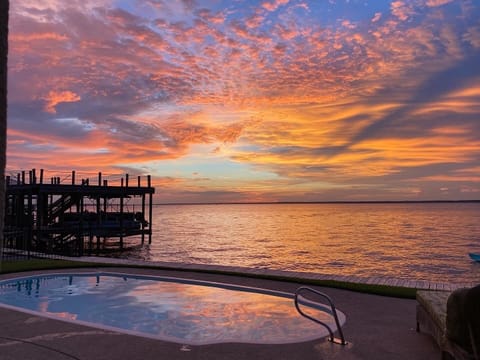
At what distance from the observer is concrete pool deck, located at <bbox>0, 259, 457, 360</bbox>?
652 cm

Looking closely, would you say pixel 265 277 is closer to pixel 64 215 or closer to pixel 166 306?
pixel 166 306

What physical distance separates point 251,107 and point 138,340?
17.6 meters

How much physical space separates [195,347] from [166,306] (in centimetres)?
485

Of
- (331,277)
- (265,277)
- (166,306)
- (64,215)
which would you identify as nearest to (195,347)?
(166,306)

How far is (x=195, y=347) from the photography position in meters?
6.92

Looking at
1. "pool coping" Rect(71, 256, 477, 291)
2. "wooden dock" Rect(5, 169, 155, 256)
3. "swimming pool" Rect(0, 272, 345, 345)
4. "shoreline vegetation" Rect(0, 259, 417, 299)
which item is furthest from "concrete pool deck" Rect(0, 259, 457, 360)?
"wooden dock" Rect(5, 169, 155, 256)

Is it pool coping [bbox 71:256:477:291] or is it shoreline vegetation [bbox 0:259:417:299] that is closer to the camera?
shoreline vegetation [bbox 0:259:417:299]

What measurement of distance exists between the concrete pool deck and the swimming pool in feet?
1.14

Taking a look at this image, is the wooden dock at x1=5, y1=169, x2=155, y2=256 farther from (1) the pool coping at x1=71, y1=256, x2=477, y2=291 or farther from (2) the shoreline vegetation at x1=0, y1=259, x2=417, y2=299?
(1) the pool coping at x1=71, y1=256, x2=477, y2=291

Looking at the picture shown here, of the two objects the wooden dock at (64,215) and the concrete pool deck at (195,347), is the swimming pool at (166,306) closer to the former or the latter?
the concrete pool deck at (195,347)

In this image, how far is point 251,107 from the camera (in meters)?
23.2

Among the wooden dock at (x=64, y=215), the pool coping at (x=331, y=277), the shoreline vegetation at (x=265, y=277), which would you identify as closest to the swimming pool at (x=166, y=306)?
the shoreline vegetation at (x=265, y=277)

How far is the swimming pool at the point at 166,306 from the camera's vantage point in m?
9.15

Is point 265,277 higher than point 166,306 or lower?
higher
